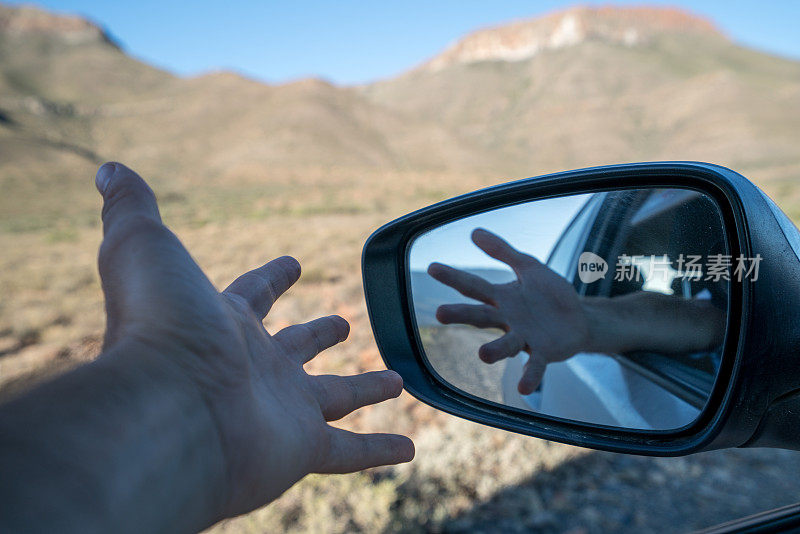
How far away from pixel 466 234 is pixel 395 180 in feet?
135

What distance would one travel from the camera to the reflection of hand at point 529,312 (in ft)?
5.25

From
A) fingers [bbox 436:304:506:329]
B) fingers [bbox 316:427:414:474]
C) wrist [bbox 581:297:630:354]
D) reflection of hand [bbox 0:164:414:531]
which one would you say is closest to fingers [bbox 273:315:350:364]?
reflection of hand [bbox 0:164:414:531]

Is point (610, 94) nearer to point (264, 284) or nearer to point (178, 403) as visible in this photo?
point (264, 284)

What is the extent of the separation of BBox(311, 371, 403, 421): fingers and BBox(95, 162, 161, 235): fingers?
0.54 m

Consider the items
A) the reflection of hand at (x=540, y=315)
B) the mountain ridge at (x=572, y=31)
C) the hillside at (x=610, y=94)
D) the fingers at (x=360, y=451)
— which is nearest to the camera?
the fingers at (x=360, y=451)

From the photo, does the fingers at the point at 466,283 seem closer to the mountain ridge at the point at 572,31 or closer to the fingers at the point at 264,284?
the fingers at the point at 264,284

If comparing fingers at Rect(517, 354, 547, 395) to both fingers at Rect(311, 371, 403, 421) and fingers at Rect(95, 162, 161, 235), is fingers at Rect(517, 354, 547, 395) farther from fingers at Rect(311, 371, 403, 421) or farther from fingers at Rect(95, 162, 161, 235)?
fingers at Rect(95, 162, 161, 235)

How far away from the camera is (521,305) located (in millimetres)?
1641

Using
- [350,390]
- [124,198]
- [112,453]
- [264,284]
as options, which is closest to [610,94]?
[264,284]

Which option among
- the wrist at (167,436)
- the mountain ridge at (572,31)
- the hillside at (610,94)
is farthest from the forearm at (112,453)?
the mountain ridge at (572,31)

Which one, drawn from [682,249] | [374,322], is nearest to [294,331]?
[374,322]

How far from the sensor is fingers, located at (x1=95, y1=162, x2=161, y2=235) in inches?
43.3

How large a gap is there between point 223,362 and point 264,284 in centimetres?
50

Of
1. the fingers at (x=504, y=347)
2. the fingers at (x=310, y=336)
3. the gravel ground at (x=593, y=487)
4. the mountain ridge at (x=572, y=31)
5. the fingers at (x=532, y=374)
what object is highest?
the mountain ridge at (x=572, y=31)
